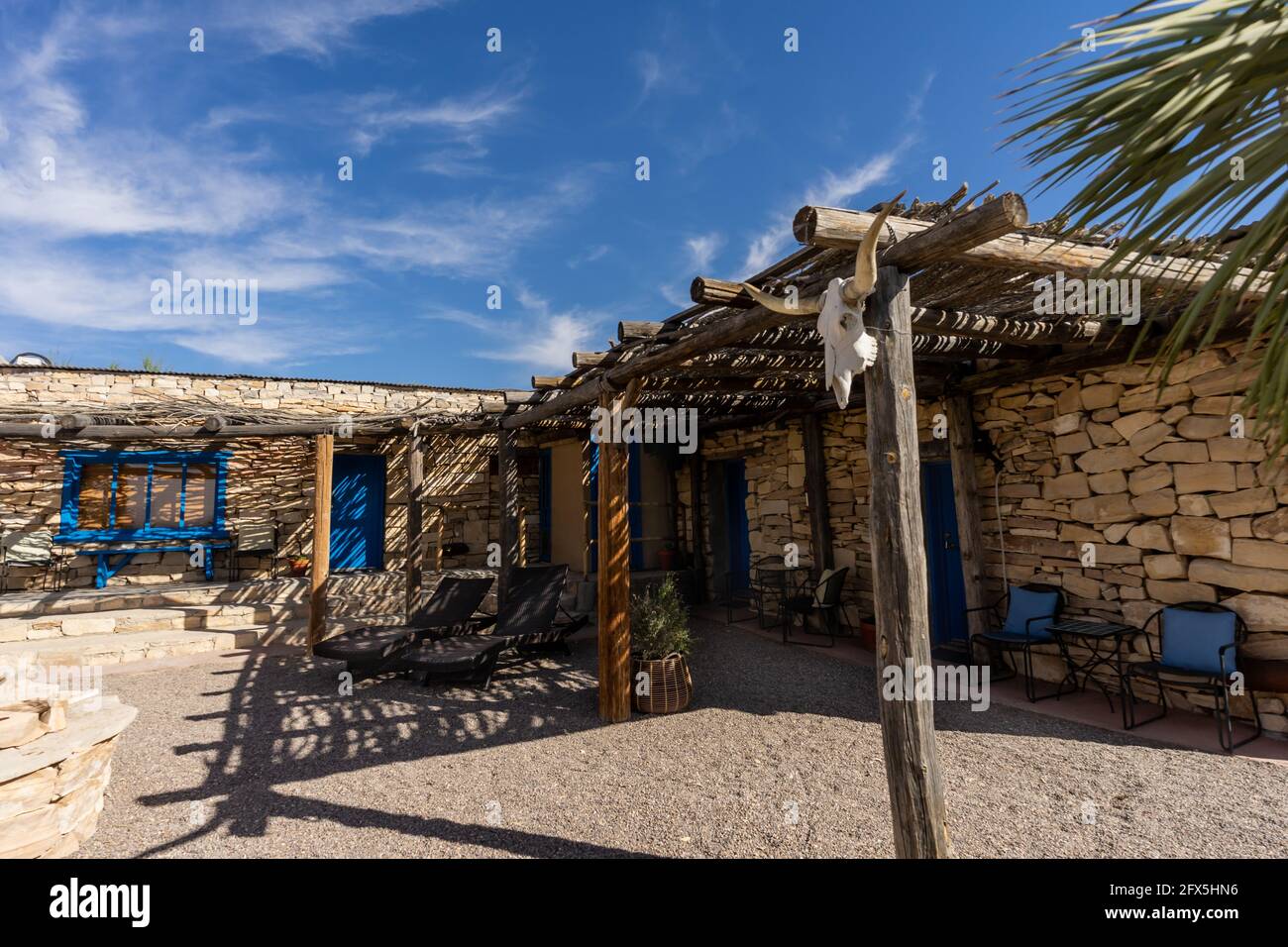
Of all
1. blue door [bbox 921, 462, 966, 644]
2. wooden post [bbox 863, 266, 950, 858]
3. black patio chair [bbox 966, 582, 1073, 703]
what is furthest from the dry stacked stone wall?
wooden post [bbox 863, 266, 950, 858]

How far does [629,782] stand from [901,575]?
7.19 ft

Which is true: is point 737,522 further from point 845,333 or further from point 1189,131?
point 1189,131

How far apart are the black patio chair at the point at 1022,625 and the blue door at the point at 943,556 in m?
0.57

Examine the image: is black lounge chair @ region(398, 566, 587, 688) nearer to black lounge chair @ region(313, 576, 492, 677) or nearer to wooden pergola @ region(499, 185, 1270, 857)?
black lounge chair @ region(313, 576, 492, 677)

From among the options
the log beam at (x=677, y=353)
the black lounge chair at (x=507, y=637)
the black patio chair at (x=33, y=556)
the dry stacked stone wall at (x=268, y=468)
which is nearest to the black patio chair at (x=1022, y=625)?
the log beam at (x=677, y=353)

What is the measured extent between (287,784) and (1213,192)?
5210mm

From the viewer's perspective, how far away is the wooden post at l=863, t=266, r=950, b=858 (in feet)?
7.80

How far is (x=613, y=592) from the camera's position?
4793 millimetres

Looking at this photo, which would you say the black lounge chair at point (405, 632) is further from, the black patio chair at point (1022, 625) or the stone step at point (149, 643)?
the black patio chair at point (1022, 625)

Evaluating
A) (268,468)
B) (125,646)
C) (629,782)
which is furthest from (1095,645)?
(268,468)

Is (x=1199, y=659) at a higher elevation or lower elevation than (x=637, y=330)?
lower

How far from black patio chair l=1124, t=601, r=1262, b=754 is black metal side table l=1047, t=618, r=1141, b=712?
0.20 metres
